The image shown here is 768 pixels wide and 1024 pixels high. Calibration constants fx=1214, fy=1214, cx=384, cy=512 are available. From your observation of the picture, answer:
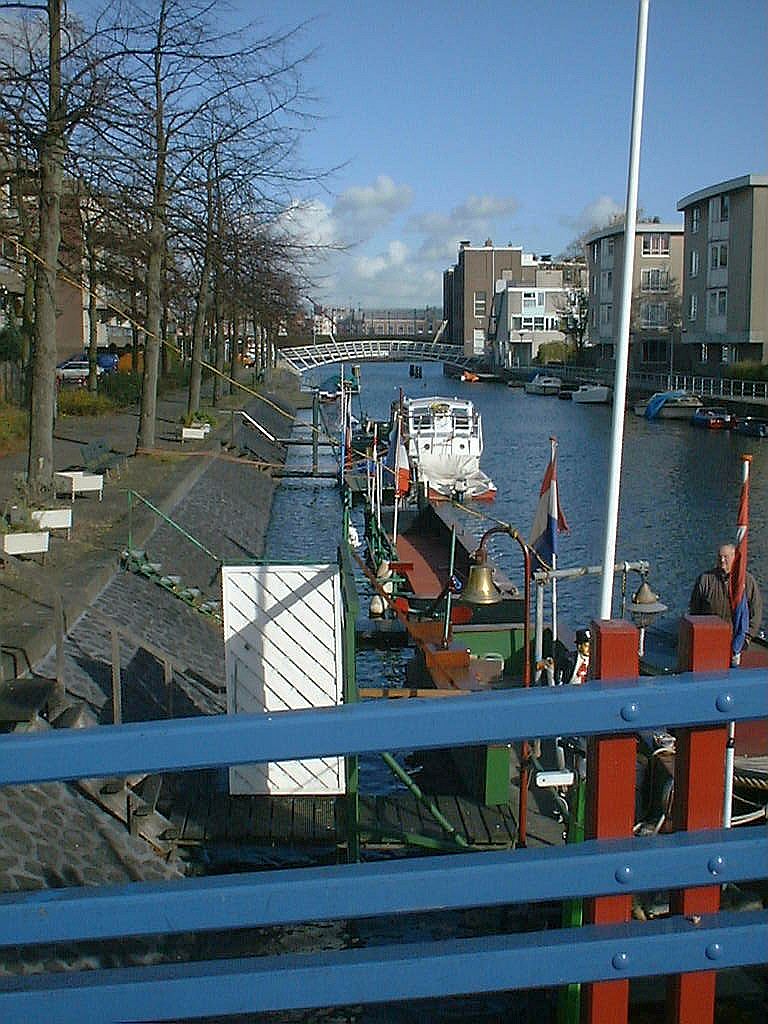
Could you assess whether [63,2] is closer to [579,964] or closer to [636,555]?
[636,555]

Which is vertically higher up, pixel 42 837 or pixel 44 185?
pixel 44 185

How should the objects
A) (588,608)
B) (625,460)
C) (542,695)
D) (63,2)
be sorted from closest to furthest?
(542,695) < (63,2) < (588,608) < (625,460)

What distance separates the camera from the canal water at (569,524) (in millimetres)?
7250

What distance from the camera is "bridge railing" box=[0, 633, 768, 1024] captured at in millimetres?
2814

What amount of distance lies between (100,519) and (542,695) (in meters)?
17.5

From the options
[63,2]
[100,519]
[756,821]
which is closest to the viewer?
[756,821]

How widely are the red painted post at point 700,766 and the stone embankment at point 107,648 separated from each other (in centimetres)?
459

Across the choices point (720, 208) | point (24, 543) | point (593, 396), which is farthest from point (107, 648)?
point (593, 396)

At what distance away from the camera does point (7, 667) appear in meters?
10.9

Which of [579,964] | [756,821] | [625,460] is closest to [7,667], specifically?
[756,821]

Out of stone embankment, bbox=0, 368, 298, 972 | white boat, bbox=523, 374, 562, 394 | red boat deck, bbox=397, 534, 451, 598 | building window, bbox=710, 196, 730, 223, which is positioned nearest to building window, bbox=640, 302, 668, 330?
white boat, bbox=523, 374, 562, 394

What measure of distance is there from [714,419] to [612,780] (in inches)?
2283

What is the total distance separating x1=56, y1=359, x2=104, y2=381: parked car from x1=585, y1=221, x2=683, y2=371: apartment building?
40492 mm

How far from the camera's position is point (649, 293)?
9250 cm
